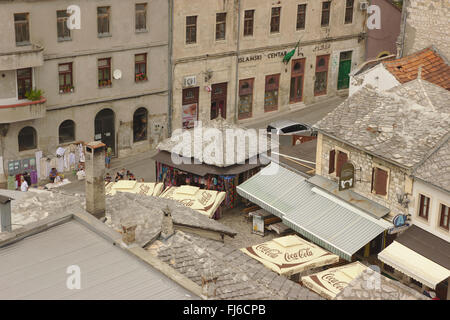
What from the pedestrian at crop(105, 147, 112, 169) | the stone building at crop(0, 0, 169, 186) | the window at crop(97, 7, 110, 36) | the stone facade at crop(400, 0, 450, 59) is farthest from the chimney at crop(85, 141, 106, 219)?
the stone facade at crop(400, 0, 450, 59)

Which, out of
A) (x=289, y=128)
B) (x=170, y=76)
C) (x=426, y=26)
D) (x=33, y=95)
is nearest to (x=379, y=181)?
(x=426, y=26)

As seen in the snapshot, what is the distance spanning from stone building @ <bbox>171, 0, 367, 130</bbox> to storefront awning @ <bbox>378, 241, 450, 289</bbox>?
23686 mm

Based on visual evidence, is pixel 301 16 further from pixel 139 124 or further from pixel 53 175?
pixel 53 175

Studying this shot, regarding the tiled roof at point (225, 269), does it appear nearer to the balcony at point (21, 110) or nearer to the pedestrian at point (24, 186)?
the pedestrian at point (24, 186)

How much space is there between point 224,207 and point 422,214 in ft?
40.0

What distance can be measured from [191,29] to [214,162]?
1418 centimetres

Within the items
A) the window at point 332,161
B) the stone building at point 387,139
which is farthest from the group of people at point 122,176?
the stone building at point 387,139

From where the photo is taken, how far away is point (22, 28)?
4575cm

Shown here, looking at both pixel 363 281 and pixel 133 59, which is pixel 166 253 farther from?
pixel 133 59

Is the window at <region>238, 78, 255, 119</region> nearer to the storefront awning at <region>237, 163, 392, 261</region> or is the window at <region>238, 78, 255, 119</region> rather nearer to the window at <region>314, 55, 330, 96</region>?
the window at <region>314, 55, 330, 96</region>

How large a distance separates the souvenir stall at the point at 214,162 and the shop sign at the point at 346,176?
7.07 metres

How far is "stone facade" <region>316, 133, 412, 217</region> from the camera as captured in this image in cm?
Answer: 3519

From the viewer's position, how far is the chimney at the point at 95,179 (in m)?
30.0

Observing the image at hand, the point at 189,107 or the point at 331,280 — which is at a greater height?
the point at 189,107
